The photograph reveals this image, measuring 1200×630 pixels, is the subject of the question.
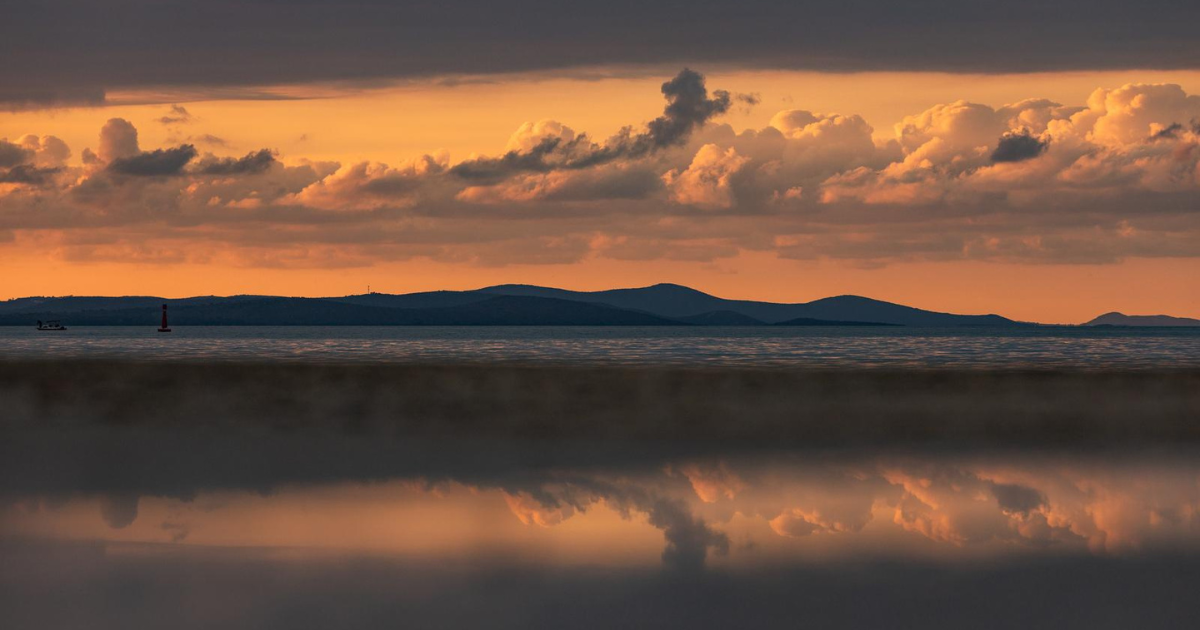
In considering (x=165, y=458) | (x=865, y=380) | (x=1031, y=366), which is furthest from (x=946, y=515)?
(x=1031, y=366)

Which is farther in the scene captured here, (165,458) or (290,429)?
(290,429)

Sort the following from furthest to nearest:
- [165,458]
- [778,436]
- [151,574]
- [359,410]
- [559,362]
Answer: [559,362] → [359,410] → [778,436] → [165,458] → [151,574]

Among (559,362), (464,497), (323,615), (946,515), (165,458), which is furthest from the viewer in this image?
(559,362)

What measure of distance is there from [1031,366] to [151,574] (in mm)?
59457

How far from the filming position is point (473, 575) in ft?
48.3

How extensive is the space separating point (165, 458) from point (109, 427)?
295 inches

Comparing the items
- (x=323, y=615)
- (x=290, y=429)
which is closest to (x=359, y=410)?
A: (x=290, y=429)

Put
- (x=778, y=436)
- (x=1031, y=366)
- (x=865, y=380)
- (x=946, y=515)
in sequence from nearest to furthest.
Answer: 1. (x=946, y=515)
2. (x=778, y=436)
3. (x=865, y=380)
4. (x=1031, y=366)

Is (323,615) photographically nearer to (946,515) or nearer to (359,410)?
(946,515)

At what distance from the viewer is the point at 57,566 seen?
1516 centimetres

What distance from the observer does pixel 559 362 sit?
73.0 meters

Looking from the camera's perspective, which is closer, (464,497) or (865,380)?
(464,497)

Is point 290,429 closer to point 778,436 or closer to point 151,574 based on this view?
point 778,436

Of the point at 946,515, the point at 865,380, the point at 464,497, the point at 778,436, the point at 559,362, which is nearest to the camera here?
the point at 946,515
